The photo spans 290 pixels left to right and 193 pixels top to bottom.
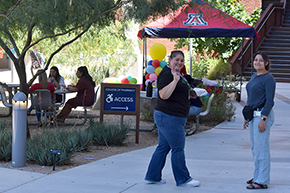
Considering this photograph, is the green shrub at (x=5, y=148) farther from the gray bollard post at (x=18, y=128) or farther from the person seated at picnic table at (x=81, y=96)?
the person seated at picnic table at (x=81, y=96)

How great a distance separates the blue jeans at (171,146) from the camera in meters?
5.16

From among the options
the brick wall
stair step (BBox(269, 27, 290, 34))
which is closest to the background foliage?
stair step (BBox(269, 27, 290, 34))

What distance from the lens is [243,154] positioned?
24.7ft

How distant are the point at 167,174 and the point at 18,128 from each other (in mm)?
2133

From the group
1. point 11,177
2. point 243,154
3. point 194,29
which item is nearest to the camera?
point 11,177

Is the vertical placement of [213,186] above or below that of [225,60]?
below

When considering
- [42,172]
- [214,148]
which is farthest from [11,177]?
[214,148]

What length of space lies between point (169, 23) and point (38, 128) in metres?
6.05

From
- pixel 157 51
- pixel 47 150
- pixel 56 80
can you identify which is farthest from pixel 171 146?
pixel 56 80

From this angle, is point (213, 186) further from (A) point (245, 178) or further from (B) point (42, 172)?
(B) point (42, 172)

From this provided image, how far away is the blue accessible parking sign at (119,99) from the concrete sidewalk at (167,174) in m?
1.08

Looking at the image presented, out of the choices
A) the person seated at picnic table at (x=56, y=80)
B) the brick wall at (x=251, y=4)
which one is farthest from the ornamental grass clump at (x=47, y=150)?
the brick wall at (x=251, y=4)

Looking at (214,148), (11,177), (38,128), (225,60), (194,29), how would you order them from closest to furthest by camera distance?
(11,177), (214,148), (38,128), (194,29), (225,60)

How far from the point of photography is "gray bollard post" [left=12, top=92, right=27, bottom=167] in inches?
242
